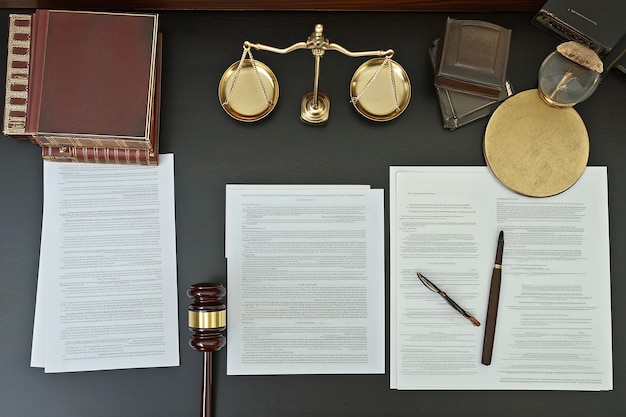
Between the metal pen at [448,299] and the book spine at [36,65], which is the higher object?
the book spine at [36,65]

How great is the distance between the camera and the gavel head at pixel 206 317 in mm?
863

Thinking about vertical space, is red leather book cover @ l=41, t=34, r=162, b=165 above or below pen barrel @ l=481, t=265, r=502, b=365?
above

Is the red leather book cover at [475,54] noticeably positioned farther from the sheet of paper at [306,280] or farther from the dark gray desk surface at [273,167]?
the sheet of paper at [306,280]

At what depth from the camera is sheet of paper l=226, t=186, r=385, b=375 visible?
3.08 ft

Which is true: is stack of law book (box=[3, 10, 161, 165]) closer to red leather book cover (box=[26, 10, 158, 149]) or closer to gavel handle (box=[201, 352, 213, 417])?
red leather book cover (box=[26, 10, 158, 149])

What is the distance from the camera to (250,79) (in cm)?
93

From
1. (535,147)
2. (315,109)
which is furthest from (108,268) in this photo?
(535,147)

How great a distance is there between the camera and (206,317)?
2.83ft

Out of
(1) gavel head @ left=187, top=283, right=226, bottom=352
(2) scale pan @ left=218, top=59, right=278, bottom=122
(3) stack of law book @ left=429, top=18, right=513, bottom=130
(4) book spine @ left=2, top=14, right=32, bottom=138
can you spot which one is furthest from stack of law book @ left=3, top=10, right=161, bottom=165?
(3) stack of law book @ left=429, top=18, right=513, bottom=130

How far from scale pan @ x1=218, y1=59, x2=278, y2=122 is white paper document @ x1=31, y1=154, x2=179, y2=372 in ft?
0.46

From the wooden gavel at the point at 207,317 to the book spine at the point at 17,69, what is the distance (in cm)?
38

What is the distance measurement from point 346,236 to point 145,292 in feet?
1.16

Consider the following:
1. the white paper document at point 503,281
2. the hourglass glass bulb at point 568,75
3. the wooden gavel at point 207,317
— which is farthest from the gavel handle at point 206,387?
the hourglass glass bulb at point 568,75

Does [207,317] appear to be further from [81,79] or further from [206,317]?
[81,79]
